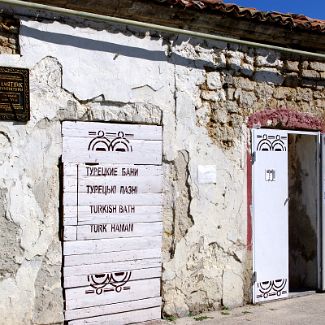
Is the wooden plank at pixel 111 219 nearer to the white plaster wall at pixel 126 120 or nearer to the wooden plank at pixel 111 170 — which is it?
the white plaster wall at pixel 126 120

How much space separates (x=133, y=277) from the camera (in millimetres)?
6523

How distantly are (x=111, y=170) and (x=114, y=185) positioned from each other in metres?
0.15

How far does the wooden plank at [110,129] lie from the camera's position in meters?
6.11

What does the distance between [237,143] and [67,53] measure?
2336 millimetres

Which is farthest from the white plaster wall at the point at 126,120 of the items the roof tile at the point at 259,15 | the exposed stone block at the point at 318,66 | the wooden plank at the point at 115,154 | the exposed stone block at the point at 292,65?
the exposed stone block at the point at 318,66

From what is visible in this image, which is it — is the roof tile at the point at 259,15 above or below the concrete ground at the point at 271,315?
above

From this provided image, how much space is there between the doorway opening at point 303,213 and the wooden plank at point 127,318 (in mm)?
2364

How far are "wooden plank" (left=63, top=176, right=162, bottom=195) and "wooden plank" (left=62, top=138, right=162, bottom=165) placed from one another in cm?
17

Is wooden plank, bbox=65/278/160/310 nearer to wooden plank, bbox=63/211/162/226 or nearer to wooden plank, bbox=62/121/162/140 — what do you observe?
wooden plank, bbox=63/211/162/226

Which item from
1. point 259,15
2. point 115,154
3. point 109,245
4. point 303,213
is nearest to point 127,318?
point 109,245

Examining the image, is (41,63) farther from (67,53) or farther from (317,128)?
(317,128)

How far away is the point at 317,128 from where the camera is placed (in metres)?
8.30

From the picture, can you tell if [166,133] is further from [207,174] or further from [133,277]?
[133,277]

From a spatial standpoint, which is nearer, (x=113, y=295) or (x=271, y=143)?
(x=113, y=295)
